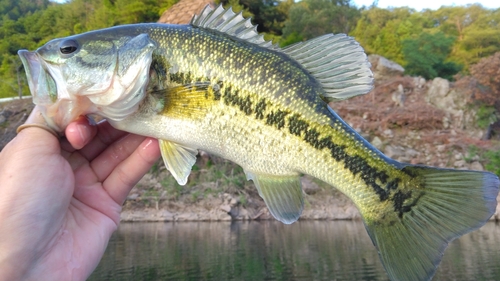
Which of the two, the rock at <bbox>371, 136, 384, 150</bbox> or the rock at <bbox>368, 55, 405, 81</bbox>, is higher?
the rock at <bbox>368, 55, 405, 81</bbox>

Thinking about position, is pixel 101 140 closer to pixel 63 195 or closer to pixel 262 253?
pixel 63 195

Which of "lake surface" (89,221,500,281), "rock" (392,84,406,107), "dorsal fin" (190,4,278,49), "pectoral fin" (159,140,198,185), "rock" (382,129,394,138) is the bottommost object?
"lake surface" (89,221,500,281)

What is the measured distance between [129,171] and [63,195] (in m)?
0.57

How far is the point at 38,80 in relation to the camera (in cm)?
238

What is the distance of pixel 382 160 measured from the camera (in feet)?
7.92

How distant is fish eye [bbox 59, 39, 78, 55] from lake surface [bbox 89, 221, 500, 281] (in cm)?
1661

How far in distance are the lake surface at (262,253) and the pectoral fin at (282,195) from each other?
1580 cm

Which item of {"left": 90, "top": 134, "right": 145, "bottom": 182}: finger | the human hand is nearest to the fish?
the human hand

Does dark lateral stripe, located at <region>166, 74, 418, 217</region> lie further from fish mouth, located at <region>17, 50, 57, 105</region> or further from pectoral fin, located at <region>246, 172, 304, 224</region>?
fish mouth, located at <region>17, 50, 57, 105</region>

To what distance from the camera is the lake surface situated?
18406 millimetres

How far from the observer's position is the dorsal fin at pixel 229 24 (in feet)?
8.56

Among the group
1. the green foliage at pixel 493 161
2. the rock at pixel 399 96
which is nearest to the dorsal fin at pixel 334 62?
the green foliage at pixel 493 161

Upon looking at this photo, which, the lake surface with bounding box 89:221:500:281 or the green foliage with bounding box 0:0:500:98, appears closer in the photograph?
the lake surface with bounding box 89:221:500:281

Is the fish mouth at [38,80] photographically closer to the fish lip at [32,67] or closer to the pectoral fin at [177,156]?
the fish lip at [32,67]
